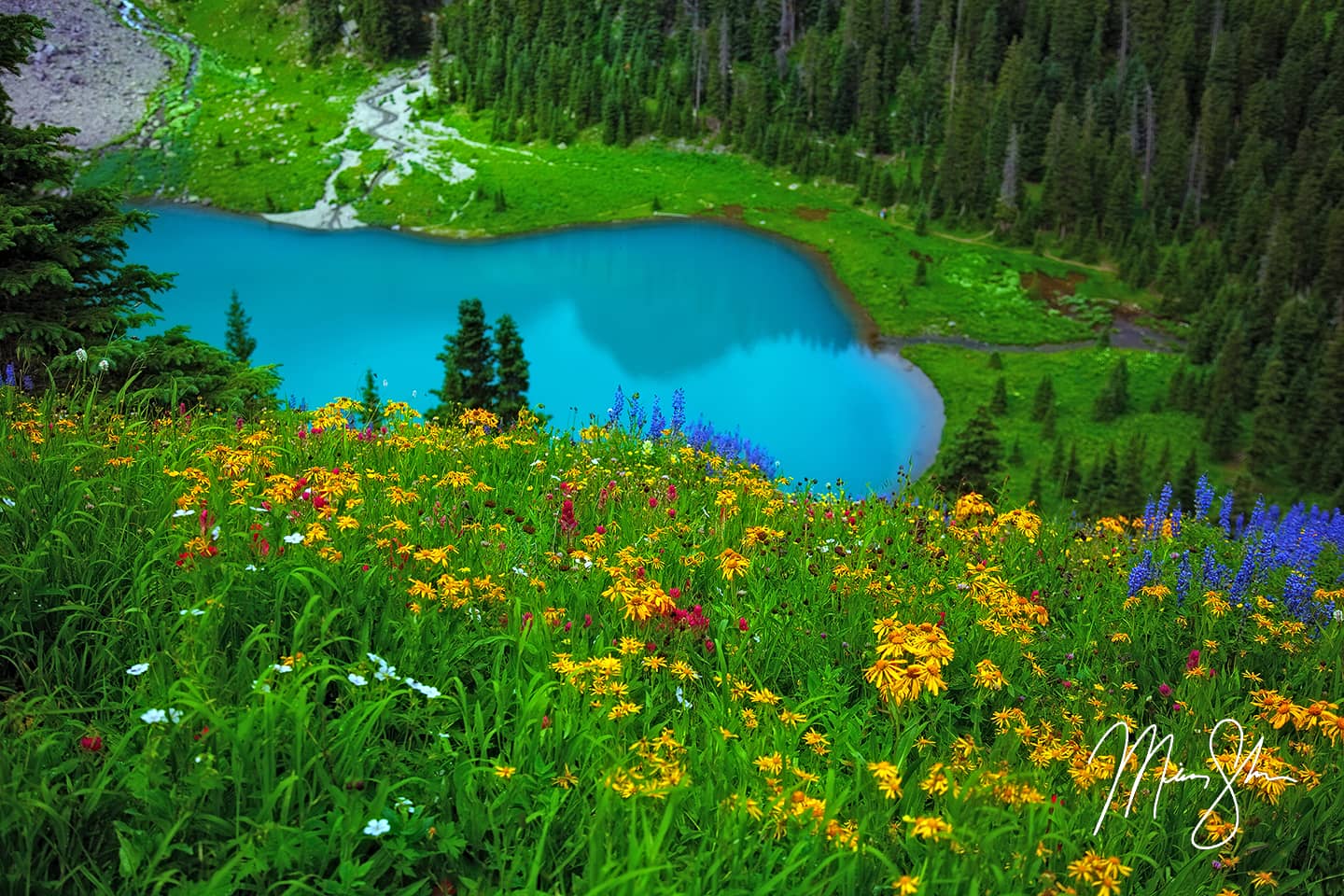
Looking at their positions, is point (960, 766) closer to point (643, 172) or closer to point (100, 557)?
point (100, 557)

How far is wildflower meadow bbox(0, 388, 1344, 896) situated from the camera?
10.7ft

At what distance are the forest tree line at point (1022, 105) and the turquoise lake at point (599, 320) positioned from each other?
24093mm

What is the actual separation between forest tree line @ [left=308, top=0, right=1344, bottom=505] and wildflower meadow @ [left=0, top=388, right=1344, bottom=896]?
2279 inches

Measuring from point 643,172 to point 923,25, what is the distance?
50.3m

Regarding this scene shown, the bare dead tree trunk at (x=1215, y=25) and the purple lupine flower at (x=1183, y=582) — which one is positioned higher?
the bare dead tree trunk at (x=1215, y=25)

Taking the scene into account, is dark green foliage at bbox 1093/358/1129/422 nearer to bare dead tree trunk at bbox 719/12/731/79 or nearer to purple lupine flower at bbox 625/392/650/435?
purple lupine flower at bbox 625/392/650/435

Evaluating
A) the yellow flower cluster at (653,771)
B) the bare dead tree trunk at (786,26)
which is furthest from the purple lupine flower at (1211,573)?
the bare dead tree trunk at (786,26)

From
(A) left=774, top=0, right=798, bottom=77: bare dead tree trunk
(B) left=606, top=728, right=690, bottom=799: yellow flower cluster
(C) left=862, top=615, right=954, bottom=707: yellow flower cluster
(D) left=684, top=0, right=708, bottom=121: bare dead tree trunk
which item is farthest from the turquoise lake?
(A) left=774, top=0, right=798, bottom=77: bare dead tree trunk

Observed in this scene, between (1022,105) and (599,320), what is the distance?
2604 inches

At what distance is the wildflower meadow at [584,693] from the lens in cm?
325

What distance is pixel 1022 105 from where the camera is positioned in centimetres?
9519

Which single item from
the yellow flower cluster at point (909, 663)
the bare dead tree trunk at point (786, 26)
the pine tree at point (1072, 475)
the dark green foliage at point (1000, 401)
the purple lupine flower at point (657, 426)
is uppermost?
the bare dead tree trunk at point (786, 26)

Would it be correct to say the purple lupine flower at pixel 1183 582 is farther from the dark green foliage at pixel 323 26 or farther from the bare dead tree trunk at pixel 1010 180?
the dark green foliage at pixel 323 26

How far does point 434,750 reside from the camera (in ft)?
11.9
